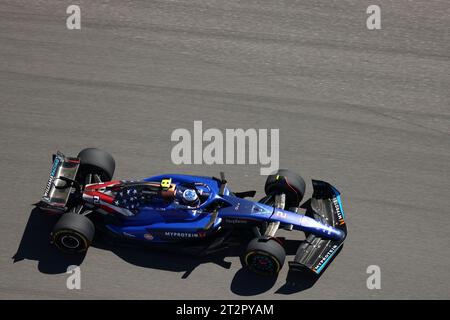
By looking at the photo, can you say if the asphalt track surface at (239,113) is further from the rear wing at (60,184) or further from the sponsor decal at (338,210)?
the rear wing at (60,184)

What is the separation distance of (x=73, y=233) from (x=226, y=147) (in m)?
4.16

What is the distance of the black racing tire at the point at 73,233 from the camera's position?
13.2 meters

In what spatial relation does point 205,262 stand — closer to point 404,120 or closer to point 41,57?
point 404,120

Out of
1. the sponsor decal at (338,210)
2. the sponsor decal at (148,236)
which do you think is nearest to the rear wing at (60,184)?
the sponsor decal at (148,236)

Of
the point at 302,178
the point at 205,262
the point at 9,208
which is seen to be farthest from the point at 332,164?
the point at 9,208

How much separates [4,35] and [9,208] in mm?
5163

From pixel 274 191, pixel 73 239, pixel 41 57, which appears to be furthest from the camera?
A: pixel 41 57

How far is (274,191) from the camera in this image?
1442 cm

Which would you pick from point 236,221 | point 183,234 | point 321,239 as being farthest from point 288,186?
point 183,234

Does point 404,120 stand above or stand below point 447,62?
below

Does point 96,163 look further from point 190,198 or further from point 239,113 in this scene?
point 239,113

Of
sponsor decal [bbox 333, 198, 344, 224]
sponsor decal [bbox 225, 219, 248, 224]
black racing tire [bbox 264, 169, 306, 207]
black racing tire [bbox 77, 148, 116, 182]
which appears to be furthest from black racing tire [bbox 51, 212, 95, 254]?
sponsor decal [bbox 333, 198, 344, 224]

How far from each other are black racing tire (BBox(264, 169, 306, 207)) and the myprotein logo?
1.03m

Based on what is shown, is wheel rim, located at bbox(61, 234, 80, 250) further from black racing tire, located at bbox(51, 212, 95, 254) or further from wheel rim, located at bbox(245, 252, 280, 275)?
wheel rim, located at bbox(245, 252, 280, 275)
